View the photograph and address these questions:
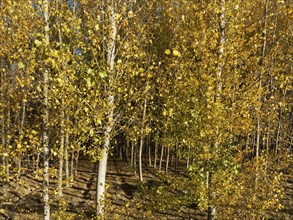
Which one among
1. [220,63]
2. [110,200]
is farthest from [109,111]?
[110,200]

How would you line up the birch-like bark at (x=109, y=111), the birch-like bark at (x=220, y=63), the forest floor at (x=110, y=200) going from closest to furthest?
the birch-like bark at (x=109, y=111), the birch-like bark at (x=220, y=63), the forest floor at (x=110, y=200)

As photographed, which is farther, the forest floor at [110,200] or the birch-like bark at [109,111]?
the forest floor at [110,200]

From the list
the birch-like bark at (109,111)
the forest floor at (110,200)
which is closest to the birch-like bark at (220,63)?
the forest floor at (110,200)

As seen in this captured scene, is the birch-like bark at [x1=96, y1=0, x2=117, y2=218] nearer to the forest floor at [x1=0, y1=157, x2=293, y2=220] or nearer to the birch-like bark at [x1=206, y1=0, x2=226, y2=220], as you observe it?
the forest floor at [x1=0, y1=157, x2=293, y2=220]

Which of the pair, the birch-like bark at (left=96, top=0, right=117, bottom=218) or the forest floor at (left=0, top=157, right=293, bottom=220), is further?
the forest floor at (left=0, top=157, right=293, bottom=220)

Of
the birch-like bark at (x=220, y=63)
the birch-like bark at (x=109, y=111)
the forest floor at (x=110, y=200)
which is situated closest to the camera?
the birch-like bark at (x=109, y=111)

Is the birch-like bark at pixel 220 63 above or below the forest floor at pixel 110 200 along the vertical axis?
above

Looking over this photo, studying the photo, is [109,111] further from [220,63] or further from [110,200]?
[110,200]

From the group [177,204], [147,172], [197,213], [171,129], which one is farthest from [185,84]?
[147,172]

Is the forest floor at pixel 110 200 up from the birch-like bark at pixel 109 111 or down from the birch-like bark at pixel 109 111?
down

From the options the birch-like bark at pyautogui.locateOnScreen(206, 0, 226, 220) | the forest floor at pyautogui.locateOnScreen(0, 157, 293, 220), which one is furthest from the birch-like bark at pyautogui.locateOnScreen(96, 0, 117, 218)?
the birch-like bark at pyautogui.locateOnScreen(206, 0, 226, 220)

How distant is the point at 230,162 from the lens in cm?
719

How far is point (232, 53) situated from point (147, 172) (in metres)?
17.1

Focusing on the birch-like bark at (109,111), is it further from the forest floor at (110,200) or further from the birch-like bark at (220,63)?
the birch-like bark at (220,63)
